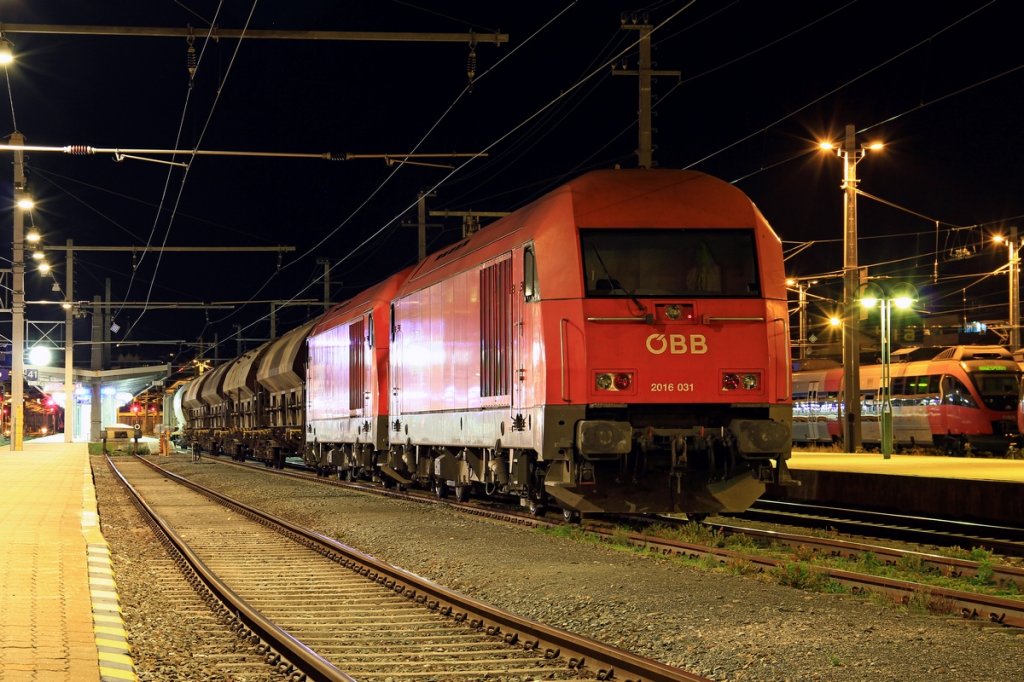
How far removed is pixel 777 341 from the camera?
14.2 metres

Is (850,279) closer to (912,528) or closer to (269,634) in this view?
(912,528)

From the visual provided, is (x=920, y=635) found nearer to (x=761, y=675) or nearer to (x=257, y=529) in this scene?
(x=761, y=675)

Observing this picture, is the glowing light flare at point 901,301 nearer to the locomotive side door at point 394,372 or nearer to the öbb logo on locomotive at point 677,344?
the locomotive side door at point 394,372

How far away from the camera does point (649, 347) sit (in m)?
13.9

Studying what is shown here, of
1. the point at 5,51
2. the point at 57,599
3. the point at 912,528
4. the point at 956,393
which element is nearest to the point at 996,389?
the point at 956,393

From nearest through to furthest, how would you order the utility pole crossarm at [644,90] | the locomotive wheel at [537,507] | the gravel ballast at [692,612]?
the gravel ballast at [692,612] → the locomotive wheel at [537,507] → the utility pole crossarm at [644,90]

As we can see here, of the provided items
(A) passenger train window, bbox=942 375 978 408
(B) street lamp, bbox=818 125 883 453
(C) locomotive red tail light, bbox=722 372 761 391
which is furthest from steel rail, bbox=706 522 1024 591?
(A) passenger train window, bbox=942 375 978 408

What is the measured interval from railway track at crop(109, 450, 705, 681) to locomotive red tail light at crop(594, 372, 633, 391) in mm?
3163

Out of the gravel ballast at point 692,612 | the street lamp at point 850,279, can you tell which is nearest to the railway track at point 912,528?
the gravel ballast at point 692,612

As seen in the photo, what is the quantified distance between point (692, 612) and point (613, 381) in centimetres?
465

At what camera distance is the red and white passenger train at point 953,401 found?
36.5m

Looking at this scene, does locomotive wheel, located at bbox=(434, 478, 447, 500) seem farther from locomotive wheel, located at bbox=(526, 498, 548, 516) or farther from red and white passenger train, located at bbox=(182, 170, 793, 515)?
red and white passenger train, located at bbox=(182, 170, 793, 515)

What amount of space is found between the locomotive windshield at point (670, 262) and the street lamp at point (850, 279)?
16.8m

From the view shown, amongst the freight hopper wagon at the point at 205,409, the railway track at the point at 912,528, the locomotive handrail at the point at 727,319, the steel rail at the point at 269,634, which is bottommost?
the railway track at the point at 912,528
